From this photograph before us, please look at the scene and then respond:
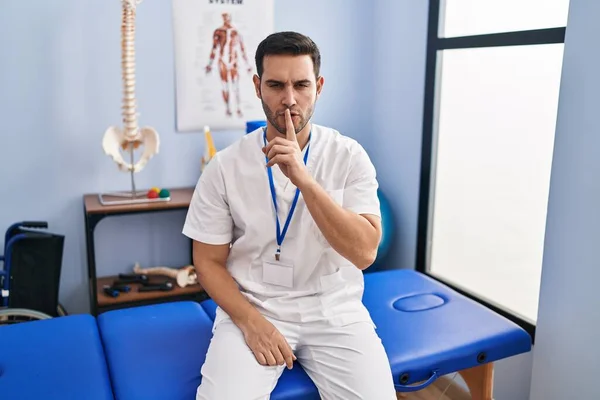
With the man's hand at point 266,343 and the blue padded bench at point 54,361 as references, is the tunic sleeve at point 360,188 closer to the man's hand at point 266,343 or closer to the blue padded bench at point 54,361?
the man's hand at point 266,343

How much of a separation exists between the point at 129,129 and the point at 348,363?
1.58 meters

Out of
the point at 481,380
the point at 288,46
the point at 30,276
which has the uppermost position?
the point at 288,46

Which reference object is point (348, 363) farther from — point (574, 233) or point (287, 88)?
point (574, 233)

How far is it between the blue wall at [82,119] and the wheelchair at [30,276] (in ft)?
1.03

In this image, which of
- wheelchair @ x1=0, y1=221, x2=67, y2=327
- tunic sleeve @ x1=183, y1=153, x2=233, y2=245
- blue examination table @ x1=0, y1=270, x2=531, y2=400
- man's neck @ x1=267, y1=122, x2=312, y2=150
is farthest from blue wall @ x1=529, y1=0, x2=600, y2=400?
wheelchair @ x1=0, y1=221, x2=67, y2=327

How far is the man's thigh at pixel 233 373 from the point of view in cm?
138

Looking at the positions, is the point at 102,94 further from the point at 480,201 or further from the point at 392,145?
the point at 480,201

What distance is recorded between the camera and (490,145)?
2504 millimetres

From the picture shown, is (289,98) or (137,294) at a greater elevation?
(289,98)

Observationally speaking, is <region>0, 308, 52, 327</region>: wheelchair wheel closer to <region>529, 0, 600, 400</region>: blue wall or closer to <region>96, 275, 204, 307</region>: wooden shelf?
<region>96, 275, 204, 307</region>: wooden shelf

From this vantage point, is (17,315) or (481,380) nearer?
(481,380)

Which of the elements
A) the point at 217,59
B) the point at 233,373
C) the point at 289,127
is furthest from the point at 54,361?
the point at 217,59

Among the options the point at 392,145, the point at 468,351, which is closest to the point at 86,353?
the point at 468,351

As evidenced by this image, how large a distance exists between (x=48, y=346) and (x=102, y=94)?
139 centimetres
